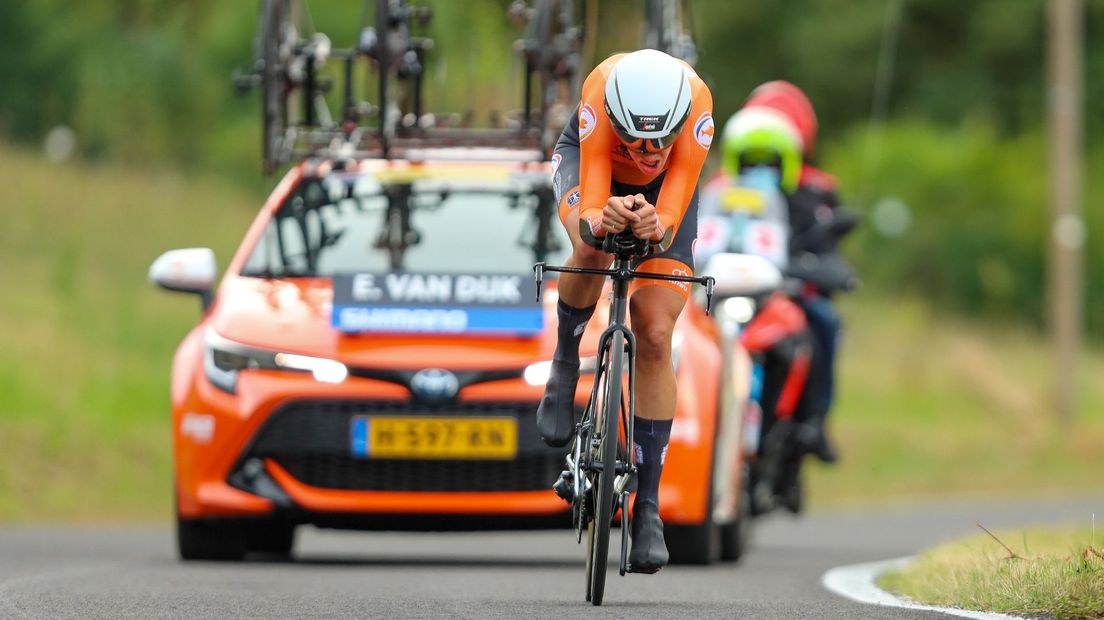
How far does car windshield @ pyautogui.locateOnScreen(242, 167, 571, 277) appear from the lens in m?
10.8

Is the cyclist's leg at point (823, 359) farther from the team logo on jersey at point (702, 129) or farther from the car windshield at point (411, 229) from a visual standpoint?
the team logo on jersey at point (702, 129)

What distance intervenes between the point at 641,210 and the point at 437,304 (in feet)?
8.03

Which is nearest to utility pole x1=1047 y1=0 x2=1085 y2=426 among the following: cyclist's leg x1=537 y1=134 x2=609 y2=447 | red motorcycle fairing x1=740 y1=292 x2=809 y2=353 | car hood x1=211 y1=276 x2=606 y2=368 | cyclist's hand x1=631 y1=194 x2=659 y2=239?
red motorcycle fairing x1=740 y1=292 x2=809 y2=353

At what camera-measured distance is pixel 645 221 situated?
25.8ft

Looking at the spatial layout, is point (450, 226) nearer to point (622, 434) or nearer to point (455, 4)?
point (622, 434)

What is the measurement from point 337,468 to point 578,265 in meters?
2.09

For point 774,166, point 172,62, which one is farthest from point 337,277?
point 172,62

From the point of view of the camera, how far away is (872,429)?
25.0 meters

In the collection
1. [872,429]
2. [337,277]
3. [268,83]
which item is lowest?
[872,429]

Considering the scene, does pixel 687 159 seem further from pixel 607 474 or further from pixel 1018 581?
pixel 1018 581

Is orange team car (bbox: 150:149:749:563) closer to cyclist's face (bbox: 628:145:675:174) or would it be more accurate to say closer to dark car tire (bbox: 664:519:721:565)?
dark car tire (bbox: 664:519:721:565)

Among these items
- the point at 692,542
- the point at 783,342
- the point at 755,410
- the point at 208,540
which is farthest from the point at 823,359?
the point at 208,540

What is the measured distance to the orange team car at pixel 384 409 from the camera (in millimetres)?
9906

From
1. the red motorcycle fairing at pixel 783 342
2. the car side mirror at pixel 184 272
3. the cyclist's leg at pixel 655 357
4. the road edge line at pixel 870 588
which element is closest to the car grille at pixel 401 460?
the car side mirror at pixel 184 272
